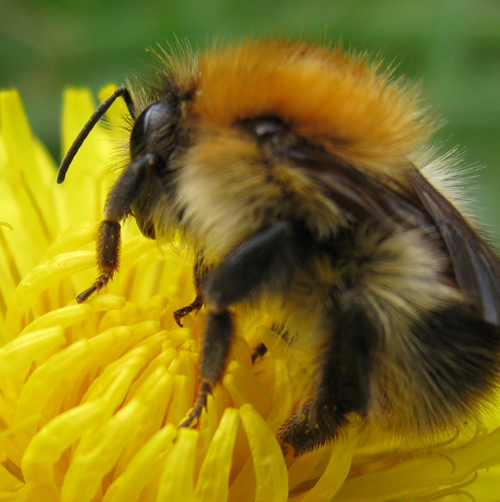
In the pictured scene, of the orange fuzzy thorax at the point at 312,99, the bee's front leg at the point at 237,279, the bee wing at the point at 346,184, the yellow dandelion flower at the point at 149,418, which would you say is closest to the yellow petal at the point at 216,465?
the yellow dandelion flower at the point at 149,418

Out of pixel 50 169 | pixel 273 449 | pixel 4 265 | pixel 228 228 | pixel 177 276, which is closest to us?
pixel 228 228

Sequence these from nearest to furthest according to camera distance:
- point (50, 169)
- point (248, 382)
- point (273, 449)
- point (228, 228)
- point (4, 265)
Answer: point (228, 228) → point (273, 449) → point (248, 382) → point (4, 265) → point (50, 169)

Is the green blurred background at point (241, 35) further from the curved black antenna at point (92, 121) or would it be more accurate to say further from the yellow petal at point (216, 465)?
the yellow petal at point (216, 465)

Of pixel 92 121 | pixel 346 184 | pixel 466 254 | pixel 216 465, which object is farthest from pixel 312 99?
pixel 216 465

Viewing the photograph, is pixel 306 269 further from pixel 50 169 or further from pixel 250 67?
pixel 50 169

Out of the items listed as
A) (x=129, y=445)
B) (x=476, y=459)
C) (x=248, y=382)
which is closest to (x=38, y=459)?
(x=129, y=445)

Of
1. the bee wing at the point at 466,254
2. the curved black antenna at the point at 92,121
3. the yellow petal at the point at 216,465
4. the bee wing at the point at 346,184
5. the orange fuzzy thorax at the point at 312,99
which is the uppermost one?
the curved black antenna at the point at 92,121

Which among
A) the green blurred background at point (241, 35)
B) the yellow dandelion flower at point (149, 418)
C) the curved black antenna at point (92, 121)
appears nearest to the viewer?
the yellow dandelion flower at point (149, 418)

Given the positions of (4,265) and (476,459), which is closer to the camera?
(476,459)
